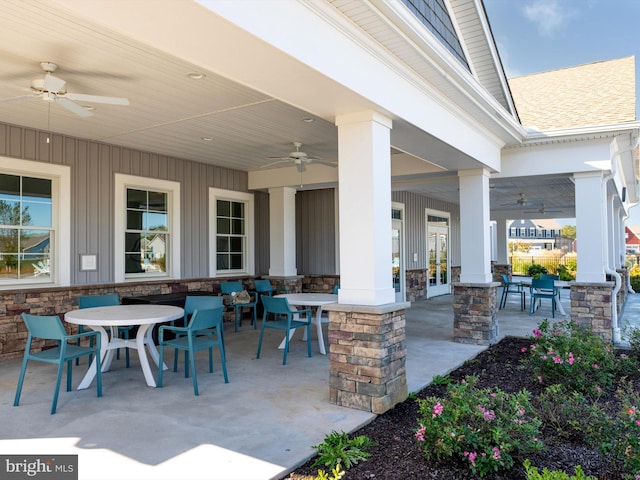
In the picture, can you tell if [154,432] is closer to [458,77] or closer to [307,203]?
[458,77]

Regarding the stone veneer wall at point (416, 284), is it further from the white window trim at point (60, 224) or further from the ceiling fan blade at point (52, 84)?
the ceiling fan blade at point (52, 84)

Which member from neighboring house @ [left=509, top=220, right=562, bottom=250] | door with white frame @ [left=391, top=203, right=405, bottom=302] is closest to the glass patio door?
door with white frame @ [left=391, top=203, right=405, bottom=302]

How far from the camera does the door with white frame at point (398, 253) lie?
11.2 m

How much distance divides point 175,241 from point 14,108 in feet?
10.4

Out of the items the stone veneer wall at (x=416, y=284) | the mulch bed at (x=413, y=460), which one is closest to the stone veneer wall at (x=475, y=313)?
the mulch bed at (x=413, y=460)

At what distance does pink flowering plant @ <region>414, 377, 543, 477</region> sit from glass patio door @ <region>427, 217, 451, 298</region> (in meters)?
10.0

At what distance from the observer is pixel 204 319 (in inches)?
175

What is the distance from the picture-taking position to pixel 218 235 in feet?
28.4

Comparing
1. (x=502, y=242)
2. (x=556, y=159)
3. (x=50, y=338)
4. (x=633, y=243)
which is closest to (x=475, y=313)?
(x=556, y=159)

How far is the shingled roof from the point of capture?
22.6ft

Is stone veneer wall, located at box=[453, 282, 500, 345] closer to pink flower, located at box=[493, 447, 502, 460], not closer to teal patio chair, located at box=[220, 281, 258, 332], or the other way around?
teal patio chair, located at box=[220, 281, 258, 332]

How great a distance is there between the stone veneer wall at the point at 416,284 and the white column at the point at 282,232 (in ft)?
12.3

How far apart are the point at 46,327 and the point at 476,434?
3.51 meters

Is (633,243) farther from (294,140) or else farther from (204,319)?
(204,319)
